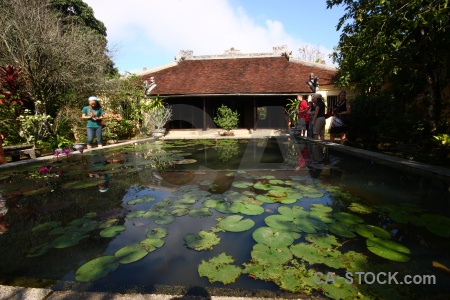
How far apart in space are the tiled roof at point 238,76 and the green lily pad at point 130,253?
1242 centimetres

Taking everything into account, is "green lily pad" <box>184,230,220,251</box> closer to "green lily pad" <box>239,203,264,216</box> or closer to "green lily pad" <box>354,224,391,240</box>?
"green lily pad" <box>239,203,264,216</box>

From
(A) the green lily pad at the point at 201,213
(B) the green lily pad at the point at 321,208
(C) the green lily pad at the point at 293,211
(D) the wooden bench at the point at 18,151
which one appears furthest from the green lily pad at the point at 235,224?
(D) the wooden bench at the point at 18,151

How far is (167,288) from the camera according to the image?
4.23 ft

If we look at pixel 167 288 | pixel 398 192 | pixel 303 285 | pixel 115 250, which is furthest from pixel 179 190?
pixel 398 192

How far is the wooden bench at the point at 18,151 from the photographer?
16.8ft

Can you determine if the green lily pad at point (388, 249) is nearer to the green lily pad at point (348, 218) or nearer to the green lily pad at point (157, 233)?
the green lily pad at point (348, 218)

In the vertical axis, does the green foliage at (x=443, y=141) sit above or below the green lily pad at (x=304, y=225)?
above

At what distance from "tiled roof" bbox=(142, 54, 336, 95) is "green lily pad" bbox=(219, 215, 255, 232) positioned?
38.9 ft

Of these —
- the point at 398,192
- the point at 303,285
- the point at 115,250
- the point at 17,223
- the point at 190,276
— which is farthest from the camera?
the point at 398,192

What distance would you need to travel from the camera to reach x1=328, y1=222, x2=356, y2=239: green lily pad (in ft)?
6.03

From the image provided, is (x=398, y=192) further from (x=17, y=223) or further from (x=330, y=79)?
(x=330, y=79)

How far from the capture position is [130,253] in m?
1.67

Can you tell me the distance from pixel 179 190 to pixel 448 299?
107 inches

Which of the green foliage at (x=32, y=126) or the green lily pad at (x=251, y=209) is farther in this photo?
→ the green foliage at (x=32, y=126)
